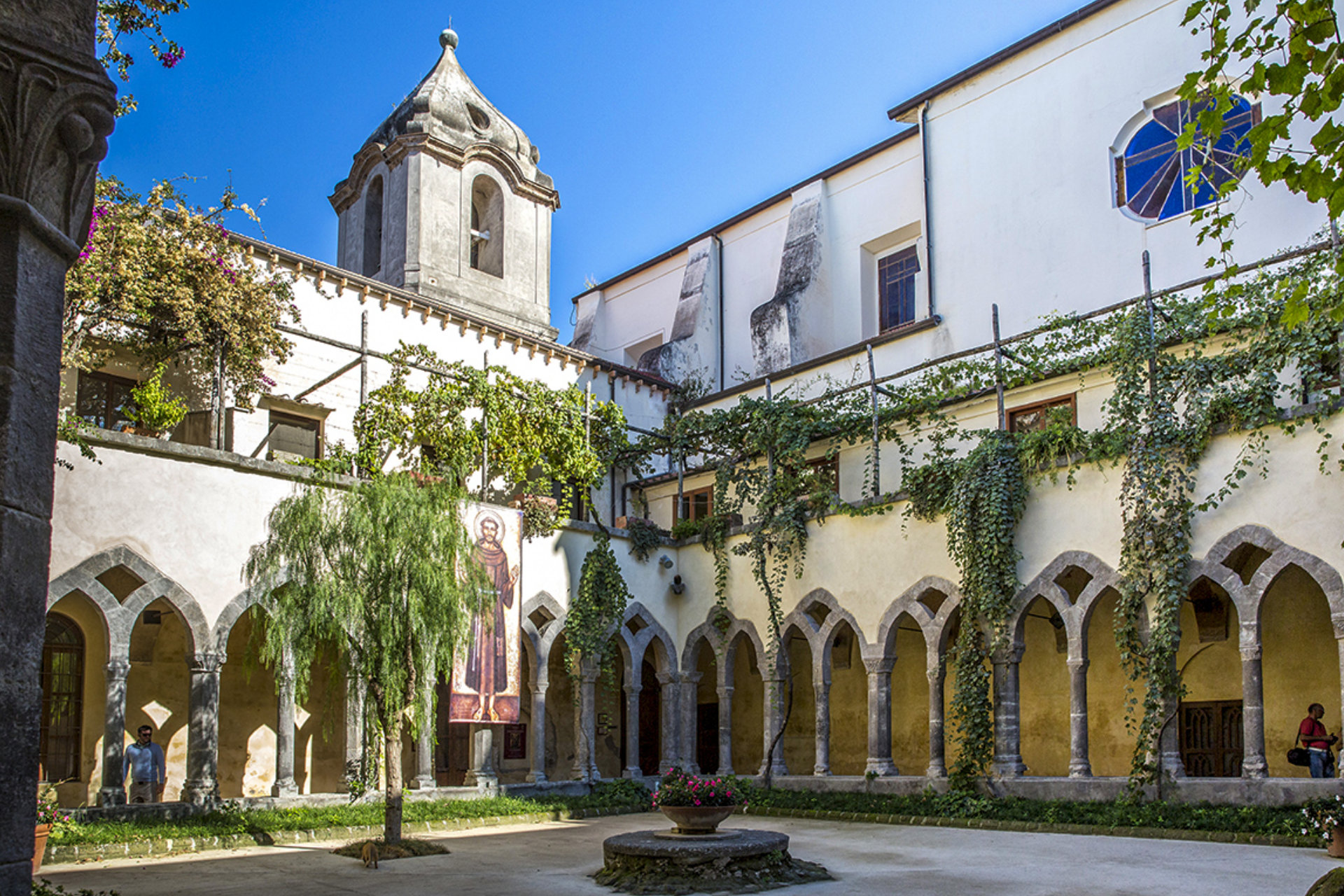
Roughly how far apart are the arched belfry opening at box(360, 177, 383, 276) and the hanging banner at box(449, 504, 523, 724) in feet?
26.6

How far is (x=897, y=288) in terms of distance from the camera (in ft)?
72.5

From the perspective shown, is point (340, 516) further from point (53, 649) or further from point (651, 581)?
point (651, 581)

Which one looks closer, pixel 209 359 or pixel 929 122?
pixel 209 359

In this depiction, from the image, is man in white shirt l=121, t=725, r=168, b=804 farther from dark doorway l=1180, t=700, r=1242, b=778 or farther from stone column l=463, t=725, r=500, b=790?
dark doorway l=1180, t=700, r=1242, b=778

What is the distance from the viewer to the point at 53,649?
49.0 ft

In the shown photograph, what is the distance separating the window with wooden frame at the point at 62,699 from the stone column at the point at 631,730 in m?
7.54

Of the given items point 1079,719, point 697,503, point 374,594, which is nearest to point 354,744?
point 374,594

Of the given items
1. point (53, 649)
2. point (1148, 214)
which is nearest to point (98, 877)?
point (53, 649)

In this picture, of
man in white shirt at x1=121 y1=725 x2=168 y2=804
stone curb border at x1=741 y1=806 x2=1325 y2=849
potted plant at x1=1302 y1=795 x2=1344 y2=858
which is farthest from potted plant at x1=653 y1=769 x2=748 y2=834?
man in white shirt at x1=121 y1=725 x2=168 y2=804

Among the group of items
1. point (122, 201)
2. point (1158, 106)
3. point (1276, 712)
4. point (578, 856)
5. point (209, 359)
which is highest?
point (1158, 106)

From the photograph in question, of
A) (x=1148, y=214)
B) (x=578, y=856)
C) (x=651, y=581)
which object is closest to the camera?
(x=578, y=856)

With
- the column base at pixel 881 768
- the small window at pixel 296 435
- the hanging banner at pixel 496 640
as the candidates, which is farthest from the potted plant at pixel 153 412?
the column base at pixel 881 768

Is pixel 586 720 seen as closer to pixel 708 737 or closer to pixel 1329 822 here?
pixel 708 737

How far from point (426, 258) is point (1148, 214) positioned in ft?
38.9
